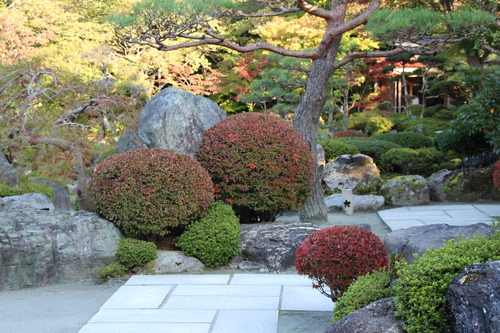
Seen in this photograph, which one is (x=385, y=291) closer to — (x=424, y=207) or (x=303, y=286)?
(x=303, y=286)

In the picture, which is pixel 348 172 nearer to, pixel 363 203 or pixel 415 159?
pixel 363 203

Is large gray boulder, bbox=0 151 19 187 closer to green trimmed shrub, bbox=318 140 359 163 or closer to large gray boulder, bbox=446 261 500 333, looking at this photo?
green trimmed shrub, bbox=318 140 359 163

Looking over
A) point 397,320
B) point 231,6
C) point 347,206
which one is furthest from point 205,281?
point 347,206

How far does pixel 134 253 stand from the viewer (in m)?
5.59

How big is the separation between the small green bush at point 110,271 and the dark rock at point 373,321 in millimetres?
3280

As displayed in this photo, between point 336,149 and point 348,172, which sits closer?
point 348,172

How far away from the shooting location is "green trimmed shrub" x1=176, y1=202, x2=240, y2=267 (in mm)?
5852

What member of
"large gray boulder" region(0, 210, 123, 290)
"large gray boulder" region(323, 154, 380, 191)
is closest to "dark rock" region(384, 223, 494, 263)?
"large gray boulder" region(0, 210, 123, 290)

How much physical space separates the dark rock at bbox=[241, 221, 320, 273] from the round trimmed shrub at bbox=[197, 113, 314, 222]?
1.59 ft

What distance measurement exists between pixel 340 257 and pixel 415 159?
30.2 ft

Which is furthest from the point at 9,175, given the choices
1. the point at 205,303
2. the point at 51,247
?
the point at 205,303

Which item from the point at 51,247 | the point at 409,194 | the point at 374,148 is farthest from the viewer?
the point at 374,148

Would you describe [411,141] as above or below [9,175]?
below

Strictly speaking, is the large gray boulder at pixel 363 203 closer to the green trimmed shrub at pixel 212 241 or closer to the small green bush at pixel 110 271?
the green trimmed shrub at pixel 212 241
